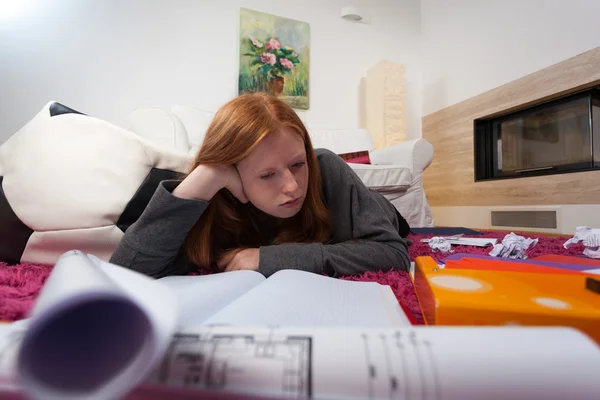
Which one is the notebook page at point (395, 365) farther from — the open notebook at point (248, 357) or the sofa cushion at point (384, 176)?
→ the sofa cushion at point (384, 176)

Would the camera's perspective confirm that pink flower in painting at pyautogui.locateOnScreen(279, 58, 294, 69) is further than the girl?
Yes

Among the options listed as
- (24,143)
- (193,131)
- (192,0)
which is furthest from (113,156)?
(192,0)

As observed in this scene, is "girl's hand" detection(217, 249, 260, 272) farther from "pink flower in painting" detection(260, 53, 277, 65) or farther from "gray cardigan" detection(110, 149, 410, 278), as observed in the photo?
"pink flower in painting" detection(260, 53, 277, 65)

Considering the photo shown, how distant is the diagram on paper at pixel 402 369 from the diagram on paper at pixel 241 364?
38 millimetres

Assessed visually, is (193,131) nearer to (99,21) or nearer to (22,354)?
(99,21)

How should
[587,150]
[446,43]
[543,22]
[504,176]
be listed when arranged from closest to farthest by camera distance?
[587,150], [543,22], [504,176], [446,43]

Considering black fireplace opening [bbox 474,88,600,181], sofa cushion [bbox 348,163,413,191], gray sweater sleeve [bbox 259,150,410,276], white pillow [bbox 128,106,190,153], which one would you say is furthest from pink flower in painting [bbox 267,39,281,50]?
gray sweater sleeve [bbox 259,150,410,276]

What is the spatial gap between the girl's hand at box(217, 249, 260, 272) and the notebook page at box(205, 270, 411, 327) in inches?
5.3

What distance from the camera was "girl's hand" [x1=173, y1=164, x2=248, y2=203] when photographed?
59 centimetres

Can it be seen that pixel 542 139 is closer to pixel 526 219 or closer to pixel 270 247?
pixel 526 219

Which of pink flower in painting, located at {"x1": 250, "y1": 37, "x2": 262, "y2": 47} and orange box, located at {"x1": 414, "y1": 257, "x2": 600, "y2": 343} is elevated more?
pink flower in painting, located at {"x1": 250, "y1": 37, "x2": 262, "y2": 47}

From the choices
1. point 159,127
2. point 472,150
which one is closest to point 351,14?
point 472,150

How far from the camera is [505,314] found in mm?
260

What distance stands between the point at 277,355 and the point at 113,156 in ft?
2.41
